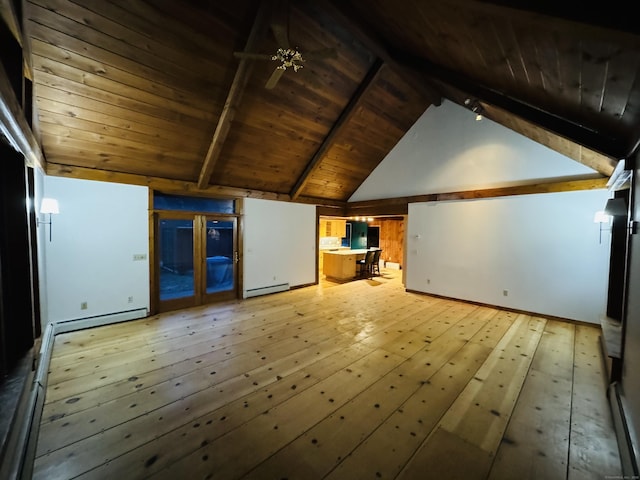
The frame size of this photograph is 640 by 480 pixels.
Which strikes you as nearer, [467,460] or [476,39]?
[467,460]

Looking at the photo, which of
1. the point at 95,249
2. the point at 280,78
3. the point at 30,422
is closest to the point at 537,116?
the point at 280,78

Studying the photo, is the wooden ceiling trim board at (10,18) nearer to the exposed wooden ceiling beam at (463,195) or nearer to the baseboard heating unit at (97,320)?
the baseboard heating unit at (97,320)

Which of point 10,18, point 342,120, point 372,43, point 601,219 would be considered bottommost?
point 601,219

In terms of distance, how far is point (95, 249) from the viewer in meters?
4.07

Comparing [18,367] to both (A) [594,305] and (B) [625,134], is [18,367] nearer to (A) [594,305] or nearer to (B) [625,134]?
(B) [625,134]

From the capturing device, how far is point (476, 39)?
92.5 inches

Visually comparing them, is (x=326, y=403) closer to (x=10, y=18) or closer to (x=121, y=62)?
(x=10, y=18)

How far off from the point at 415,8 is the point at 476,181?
3.94 meters

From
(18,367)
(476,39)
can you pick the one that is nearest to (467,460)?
(476,39)

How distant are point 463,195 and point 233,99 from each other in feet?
16.3

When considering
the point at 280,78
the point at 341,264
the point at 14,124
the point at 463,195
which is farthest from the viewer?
the point at 341,264

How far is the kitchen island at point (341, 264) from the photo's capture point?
807 cm

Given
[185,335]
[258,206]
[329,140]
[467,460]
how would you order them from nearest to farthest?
[467,460] < [185,335] < [329,140] < [258,206]

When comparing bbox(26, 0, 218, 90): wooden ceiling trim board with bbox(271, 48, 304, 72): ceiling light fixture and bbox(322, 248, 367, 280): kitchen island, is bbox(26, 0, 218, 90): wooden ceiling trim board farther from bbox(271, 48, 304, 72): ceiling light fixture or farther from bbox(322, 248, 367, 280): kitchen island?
bbox(322, 248, 367, 280): kitchen island
